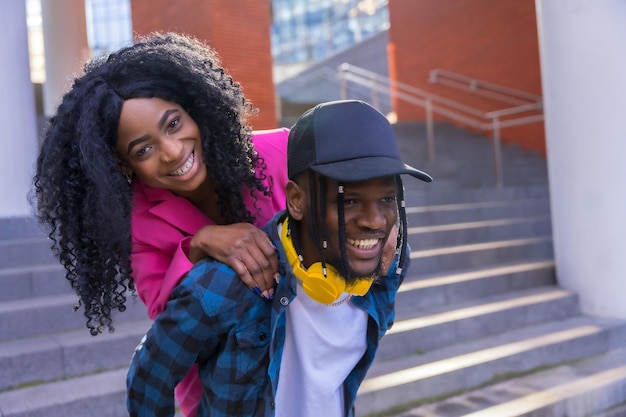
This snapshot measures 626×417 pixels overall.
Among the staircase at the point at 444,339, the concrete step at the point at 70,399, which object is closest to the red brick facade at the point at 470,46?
the staircase at the point at 444,339

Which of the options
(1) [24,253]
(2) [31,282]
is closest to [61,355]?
(2) [31,282]

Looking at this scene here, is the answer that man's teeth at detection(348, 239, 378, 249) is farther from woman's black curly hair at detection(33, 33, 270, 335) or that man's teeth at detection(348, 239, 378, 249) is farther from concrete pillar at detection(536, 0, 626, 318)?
concrete pillar at detection(536, 0, 626, 318)

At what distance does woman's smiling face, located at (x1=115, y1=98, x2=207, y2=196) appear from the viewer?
5.52ft

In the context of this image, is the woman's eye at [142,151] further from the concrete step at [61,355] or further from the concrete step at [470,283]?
the concrete step at [470,283]

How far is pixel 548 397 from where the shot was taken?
12.5 ft

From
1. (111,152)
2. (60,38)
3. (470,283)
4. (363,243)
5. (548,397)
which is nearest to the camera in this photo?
(363,243)

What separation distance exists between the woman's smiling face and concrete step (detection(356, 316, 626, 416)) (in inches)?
84.5

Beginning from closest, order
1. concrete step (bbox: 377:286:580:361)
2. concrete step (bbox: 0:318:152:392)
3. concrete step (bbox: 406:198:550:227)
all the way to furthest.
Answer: concrete step (bbox: 0:318:152:392), concrete step (bbox: 377:286:580:361), concrete step (bbox: 406:198:550:227)

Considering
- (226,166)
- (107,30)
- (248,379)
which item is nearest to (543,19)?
(226,166)

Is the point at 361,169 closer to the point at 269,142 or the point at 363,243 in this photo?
the point at 363,243

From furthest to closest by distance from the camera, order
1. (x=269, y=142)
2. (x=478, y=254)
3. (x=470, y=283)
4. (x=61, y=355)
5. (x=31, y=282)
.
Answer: (x=478, y=254) < (x=470, y=283) < (x=31, y=282) < (x=61, y=355) < (x=269, y=142)

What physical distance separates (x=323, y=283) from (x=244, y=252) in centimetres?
24

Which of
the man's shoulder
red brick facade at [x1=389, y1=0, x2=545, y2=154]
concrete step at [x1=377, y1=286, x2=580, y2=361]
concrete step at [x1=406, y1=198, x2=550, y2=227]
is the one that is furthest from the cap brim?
red brick facade at [x1=389, y1=0, x2=545, y2=154]

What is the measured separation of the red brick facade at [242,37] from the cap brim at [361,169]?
5.73 metres
